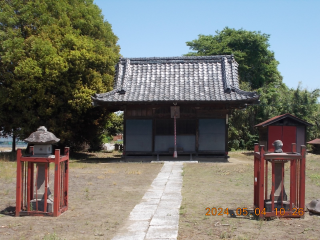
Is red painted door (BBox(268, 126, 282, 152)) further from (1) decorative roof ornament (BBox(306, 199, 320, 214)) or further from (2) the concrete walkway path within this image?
(1) decorative roof ornament (BBox(306, 199, 320, 214))

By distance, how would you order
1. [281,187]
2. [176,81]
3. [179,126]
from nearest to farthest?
[281,187] → [179,126] → [176,81]

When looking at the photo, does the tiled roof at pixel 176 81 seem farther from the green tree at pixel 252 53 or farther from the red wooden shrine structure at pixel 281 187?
the green tree at pixel 252 53

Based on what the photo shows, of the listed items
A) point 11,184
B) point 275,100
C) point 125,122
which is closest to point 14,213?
point 11,184

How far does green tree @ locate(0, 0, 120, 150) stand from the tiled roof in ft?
5.81

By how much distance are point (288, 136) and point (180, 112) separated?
7.46 metres

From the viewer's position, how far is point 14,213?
265 inches

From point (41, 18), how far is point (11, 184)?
11.8 metres

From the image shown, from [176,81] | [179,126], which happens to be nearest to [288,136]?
[179,126]

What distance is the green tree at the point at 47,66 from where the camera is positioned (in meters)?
18.0

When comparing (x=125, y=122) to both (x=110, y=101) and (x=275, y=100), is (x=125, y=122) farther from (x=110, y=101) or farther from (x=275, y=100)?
(x=275, y=100)

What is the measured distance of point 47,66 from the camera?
1797 centimetres

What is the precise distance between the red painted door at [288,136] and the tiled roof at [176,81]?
5.06 metres

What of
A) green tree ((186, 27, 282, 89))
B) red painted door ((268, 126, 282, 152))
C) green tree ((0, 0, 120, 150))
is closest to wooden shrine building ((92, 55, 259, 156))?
green tree ((0, 0, 120, 150))

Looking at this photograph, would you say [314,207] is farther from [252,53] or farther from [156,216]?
[252,53]
